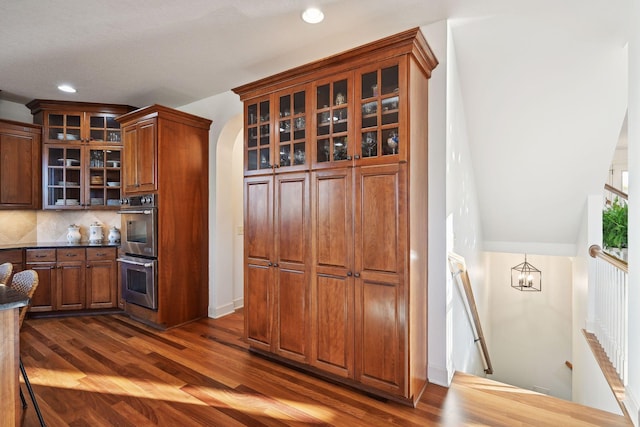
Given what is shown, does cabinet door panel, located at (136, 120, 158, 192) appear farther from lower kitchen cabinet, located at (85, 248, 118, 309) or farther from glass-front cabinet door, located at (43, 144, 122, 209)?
lower kitchen cabinet, located at (85, 248, 118, 309)

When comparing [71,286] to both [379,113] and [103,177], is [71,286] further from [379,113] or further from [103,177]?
[379,113]

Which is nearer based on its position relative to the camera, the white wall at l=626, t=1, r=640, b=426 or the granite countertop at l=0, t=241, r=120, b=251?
the white wall at l=626, t=1, r=640, b=426

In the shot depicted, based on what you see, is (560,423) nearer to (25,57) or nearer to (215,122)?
(215,122)

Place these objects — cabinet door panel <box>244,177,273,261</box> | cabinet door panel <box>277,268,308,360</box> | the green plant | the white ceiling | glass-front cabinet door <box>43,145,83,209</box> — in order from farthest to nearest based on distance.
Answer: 1. glass-front cabinet door <box>43,145,83,209</box>
2. the green plant
3. cabinet door panel <box>244,177,273,261</box>
4. cabinet door panel <box>277,268,308,360</box>
5. the white ceiling

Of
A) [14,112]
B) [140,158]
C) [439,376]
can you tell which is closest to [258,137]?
[140,158]

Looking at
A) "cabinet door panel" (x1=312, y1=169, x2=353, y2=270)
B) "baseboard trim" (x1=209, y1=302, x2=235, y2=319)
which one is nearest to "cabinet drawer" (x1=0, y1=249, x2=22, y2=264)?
"baseboard trim" (x1=209, y1=302, x2=235, y2=319)

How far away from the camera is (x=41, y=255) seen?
4.09 metres

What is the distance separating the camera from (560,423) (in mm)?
2090

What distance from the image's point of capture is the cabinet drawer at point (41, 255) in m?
4.06

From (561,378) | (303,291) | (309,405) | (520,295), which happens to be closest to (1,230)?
(303,291)

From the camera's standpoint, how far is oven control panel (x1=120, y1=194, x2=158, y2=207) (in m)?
3.71

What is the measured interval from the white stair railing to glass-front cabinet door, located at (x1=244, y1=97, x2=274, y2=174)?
3.04m

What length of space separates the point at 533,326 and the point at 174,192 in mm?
6421

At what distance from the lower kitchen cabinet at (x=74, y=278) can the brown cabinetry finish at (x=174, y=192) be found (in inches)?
18.7
